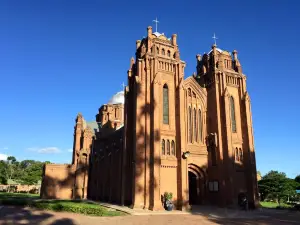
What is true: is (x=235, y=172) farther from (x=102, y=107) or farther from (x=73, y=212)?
(x=102, y=107)

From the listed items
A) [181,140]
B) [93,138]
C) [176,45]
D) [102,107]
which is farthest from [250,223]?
[102,107]

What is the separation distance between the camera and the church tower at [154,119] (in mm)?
27406

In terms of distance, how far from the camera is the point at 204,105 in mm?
35344

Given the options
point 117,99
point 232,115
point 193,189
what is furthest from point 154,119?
point 117,99

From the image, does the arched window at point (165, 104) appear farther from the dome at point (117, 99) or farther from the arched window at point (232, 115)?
the dome at point (117, 99)

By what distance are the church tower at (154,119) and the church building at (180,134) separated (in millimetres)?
95

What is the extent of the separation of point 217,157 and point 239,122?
18.8 feet

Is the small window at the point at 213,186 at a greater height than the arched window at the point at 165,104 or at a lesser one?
lesser

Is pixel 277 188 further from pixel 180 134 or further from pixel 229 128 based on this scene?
pixel 180 134

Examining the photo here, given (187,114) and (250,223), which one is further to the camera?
(187,114)

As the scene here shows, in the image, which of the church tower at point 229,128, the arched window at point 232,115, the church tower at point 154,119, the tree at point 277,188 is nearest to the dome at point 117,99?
the church tower at point 154,119

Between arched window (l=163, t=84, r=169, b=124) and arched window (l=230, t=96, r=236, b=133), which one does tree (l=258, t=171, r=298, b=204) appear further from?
arched window (l=163, t=84, r=169, b=124)

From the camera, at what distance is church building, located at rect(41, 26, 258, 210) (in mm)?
28203

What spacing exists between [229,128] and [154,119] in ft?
32.2
